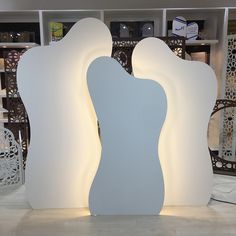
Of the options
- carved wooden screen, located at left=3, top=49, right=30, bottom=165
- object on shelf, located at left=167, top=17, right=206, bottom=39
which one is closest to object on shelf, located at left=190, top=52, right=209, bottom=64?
object on shelf, located at left=167, top=17, right=206, bottom=39

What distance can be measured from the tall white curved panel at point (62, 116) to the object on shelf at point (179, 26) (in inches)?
64.1

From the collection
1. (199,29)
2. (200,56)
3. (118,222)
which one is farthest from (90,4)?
(118,222)

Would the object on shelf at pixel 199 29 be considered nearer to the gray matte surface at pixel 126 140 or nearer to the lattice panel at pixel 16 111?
the gray matte surface at pixel 126 140

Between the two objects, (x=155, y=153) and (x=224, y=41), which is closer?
(x=155, y=153)

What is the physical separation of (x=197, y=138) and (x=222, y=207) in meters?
0.58

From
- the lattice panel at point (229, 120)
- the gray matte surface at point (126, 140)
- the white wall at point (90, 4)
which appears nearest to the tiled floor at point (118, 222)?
the gray matte surface at point (126, 140)

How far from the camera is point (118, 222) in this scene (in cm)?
189

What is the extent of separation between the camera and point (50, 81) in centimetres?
189

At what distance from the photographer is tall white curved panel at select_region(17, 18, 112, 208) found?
1864 mm

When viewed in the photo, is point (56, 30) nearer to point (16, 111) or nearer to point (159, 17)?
point (16, 111)

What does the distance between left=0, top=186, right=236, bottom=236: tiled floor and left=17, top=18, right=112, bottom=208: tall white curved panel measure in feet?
0.43

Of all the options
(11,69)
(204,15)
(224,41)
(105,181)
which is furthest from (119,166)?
(204,15)

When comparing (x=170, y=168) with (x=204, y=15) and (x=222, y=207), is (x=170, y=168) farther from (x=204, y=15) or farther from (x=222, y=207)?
(x=204, y=15)

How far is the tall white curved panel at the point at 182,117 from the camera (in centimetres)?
189
